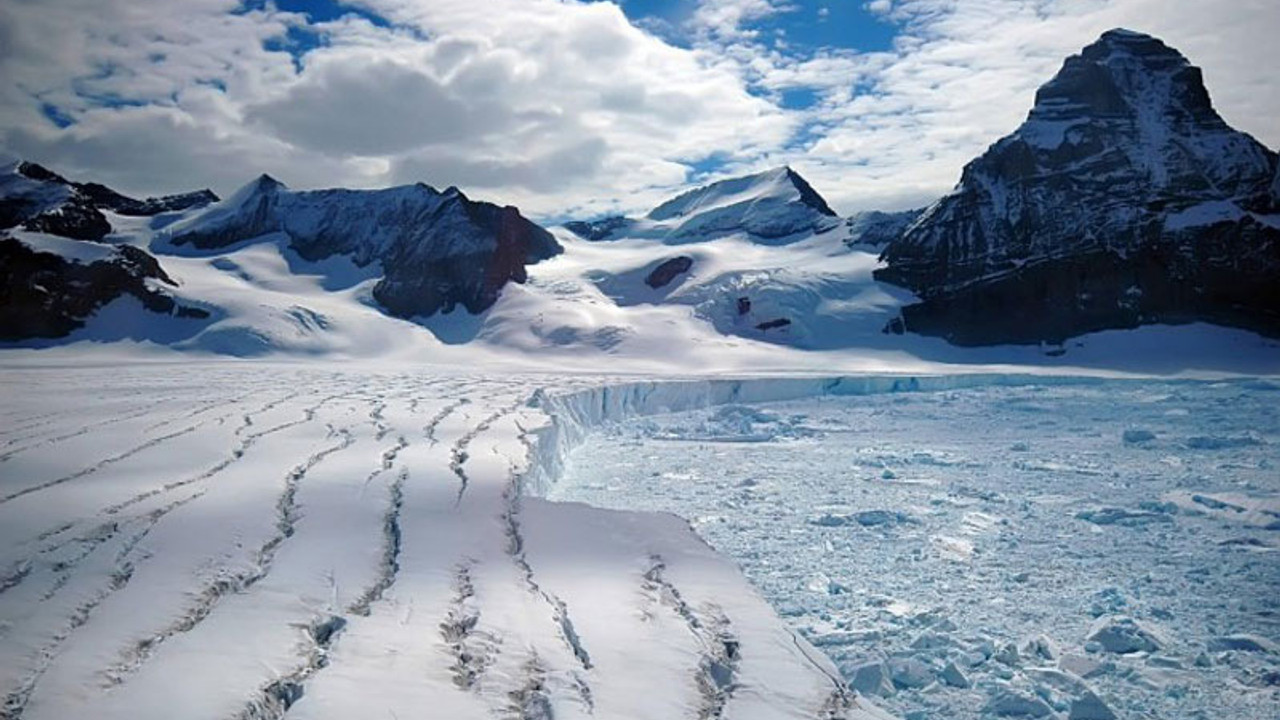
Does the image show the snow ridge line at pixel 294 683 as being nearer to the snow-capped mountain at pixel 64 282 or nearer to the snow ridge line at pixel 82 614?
the snow ridge line at pixel 82 614

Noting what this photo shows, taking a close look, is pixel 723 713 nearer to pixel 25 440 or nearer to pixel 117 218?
pixel 25 440

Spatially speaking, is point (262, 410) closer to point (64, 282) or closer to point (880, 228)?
point (64, 282)

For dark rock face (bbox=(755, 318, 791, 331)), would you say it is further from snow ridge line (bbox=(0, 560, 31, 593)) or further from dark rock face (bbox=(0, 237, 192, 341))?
snow ridge line (bbox=(0, 560, 31, 593))

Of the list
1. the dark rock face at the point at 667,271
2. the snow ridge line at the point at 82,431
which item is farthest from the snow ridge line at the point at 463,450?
the dark rock face at the point at 667,271

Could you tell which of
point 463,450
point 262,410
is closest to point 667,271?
point 262,410

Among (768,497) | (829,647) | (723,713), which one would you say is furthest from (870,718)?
(768,497)

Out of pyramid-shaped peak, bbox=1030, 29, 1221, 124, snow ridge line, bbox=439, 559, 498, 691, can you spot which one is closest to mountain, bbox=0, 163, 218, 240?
snow ridge line, bbox=439, 559, 498, 691

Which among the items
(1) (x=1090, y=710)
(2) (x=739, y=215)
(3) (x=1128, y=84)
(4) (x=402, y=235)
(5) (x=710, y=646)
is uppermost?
(3) (x=1128, y=84)
